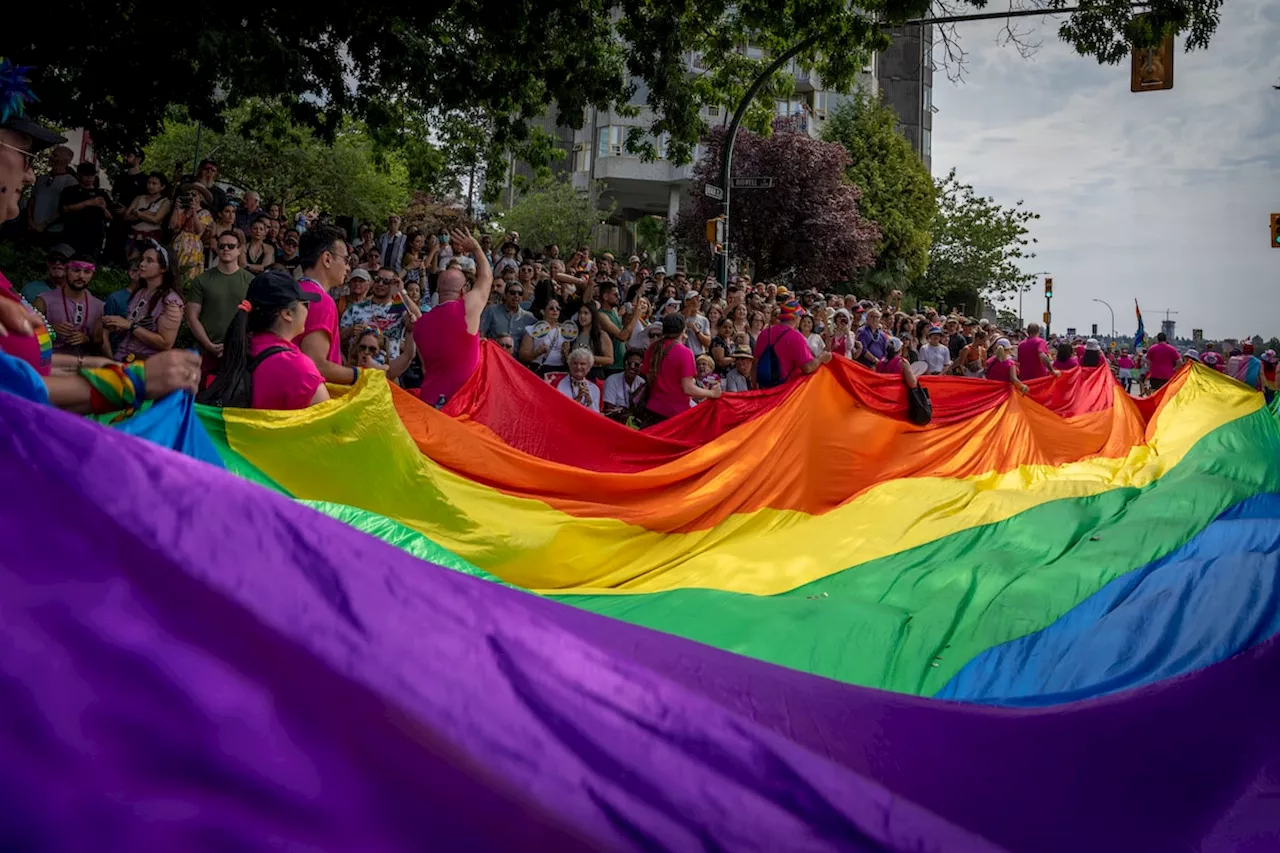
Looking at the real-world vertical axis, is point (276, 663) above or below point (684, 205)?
below

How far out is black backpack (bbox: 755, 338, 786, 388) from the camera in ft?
31.2

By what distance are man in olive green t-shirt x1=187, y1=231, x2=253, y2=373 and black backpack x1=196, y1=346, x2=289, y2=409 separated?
3.63 meters

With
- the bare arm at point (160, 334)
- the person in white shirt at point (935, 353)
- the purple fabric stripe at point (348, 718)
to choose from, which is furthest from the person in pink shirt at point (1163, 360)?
the purple fabric stripe at point (348, 718)

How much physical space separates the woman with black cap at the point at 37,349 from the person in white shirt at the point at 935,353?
1330 centimetres

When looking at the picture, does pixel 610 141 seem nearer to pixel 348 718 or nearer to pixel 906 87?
pixel 906 87

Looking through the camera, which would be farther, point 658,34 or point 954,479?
point 658,34

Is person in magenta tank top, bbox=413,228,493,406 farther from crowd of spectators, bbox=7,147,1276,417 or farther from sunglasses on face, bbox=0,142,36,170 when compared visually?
sunglasses on face, bbox=0,142,36,170

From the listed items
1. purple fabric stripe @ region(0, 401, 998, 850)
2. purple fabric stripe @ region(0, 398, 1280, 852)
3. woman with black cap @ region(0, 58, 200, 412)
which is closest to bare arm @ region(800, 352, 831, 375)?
woman with black cap @ region(0, 58, 200, 412)

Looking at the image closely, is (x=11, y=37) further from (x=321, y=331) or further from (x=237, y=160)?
(x=237, y=160)

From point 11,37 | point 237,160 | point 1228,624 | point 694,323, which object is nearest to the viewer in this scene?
point 1228,624

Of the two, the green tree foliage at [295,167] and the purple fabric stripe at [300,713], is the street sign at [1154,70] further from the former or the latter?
the green tree foliage at [295,167]

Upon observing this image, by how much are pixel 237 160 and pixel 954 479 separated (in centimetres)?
3145

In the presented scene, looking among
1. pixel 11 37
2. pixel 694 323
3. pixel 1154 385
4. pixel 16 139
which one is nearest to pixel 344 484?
pixel 16 139

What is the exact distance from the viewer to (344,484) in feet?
16.3
